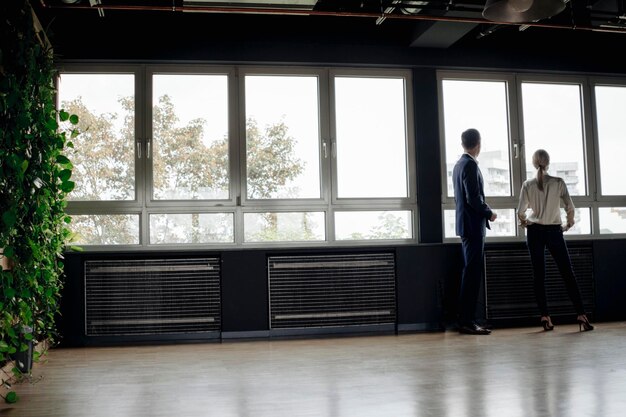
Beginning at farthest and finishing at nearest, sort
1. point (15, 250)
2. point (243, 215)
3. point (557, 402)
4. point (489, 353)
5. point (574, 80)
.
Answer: point (574, 80), point (243, 215), point (489, 353), point (15, 250), point (557, 402)

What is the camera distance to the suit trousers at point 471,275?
16.4 ft

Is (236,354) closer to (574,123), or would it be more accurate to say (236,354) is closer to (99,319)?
(99,319)

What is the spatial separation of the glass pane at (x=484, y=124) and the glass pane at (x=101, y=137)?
2973mm

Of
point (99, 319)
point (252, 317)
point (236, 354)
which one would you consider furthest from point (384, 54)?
point (99, 319)

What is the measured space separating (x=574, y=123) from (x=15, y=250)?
17.4ft

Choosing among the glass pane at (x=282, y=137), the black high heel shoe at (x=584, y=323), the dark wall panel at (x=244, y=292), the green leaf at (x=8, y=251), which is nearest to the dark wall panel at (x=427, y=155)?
the glass pane at (x=282, y=137)

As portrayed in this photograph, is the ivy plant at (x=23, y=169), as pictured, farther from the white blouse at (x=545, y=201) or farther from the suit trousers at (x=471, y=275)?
the white blouse at (x=545, y=201)

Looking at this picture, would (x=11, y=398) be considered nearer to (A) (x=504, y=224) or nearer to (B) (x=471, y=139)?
(B) (x=471, y=139)

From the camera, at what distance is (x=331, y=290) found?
17.0 feet

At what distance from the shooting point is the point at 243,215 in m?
5.31

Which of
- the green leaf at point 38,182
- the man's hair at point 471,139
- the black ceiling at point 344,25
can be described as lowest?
the green leaf at point 38,182

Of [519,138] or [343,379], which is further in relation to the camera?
[519,138]

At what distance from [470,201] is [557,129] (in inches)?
68.1

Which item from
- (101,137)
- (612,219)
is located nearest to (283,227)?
(101,137)
